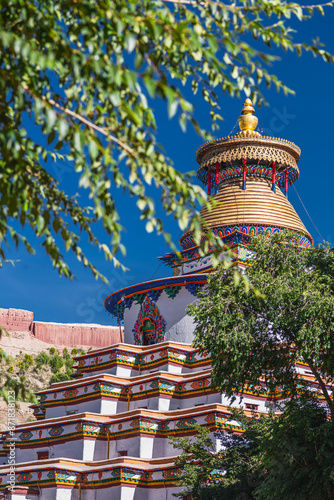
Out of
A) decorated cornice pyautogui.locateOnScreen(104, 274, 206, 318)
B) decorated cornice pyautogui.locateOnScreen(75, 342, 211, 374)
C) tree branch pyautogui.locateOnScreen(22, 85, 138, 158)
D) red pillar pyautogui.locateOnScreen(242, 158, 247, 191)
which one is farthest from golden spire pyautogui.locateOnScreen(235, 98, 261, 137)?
tree branch pyautogui.locateOnScreen(22, 85, 138, 158)

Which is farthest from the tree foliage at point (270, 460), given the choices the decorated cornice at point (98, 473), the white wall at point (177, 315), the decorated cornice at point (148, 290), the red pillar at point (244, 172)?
the red pillar at point (244, 172)

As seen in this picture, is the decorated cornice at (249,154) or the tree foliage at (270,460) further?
the decorated cornice at (249,154)

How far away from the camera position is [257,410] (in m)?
19.6

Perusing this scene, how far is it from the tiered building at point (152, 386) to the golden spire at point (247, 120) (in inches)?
1.8

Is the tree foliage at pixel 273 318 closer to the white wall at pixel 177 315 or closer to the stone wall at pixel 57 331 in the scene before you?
the white wall at pixel 177 315

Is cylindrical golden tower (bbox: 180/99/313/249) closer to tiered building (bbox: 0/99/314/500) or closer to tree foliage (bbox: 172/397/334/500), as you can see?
tiered building (bbox: 0/99/314/500)

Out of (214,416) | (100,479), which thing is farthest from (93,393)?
(214,416)

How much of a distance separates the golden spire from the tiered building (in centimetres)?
5

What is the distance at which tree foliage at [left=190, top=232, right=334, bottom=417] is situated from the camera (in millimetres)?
13391

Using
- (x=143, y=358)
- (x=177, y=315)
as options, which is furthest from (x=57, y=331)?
(x=143, y=358)

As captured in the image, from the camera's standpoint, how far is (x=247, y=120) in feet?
95.3

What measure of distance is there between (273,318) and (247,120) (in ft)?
55.1

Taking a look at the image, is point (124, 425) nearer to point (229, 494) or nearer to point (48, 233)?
point (229, 494)

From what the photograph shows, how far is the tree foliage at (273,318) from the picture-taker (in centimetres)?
1339
